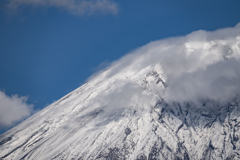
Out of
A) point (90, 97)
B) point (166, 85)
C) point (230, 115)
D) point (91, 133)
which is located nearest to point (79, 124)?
point (91, 133)

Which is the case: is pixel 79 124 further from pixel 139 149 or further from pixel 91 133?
pixel 139 149

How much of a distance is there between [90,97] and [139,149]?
44814 millimetres

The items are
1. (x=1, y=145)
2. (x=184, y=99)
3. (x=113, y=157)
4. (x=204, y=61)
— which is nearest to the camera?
(x=113, y=157)

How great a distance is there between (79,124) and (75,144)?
13.2 meters

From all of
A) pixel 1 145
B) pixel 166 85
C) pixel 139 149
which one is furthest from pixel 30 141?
pixel 166 85

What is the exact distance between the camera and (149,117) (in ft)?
419

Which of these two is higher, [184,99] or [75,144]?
[184,99]

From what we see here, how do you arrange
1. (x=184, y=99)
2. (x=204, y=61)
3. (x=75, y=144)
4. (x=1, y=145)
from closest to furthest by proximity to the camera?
(x=75, y=144), (x=1, y=145), (x=184, y=99), (x=204, y=61)

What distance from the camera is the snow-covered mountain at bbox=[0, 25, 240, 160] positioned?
113 m

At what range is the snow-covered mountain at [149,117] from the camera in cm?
11256

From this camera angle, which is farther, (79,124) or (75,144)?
(79,124)

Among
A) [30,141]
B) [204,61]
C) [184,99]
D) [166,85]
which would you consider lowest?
[30,141]

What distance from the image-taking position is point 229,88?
13075cm

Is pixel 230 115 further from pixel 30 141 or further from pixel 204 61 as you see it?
pixel 30 141
